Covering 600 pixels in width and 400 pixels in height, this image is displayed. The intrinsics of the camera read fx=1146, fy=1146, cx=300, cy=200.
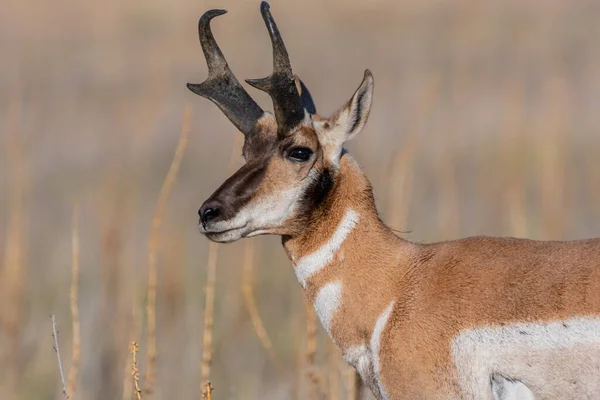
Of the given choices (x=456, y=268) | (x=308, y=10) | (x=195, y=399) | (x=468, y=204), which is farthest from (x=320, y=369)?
(x=308, y=10)

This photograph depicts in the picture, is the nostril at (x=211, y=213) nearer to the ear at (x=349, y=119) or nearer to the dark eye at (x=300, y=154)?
the dark eye at (x=300, y=154)

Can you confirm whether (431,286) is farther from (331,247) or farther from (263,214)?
(263,214)

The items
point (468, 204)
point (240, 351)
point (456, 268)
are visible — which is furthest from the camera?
point (468, 204)

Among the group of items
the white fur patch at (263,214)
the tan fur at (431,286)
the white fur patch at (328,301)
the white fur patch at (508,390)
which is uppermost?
the white fur patch at (263,214)

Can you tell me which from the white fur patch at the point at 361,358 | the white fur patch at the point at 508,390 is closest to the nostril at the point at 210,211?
the white fur patch at the point at 361,358

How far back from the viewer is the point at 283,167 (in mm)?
5363

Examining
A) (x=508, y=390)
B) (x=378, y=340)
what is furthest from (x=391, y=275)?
(x=508, y=390)

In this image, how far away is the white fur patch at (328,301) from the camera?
5.28 m

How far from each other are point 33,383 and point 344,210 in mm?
3351

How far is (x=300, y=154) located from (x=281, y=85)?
34 centimetres

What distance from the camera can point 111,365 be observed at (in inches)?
310

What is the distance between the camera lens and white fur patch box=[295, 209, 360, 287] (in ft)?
17.5

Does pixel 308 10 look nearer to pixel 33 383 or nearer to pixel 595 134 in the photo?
pixel 595 134

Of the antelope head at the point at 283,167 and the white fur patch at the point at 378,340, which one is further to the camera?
the antelope head at the point at 283,167
